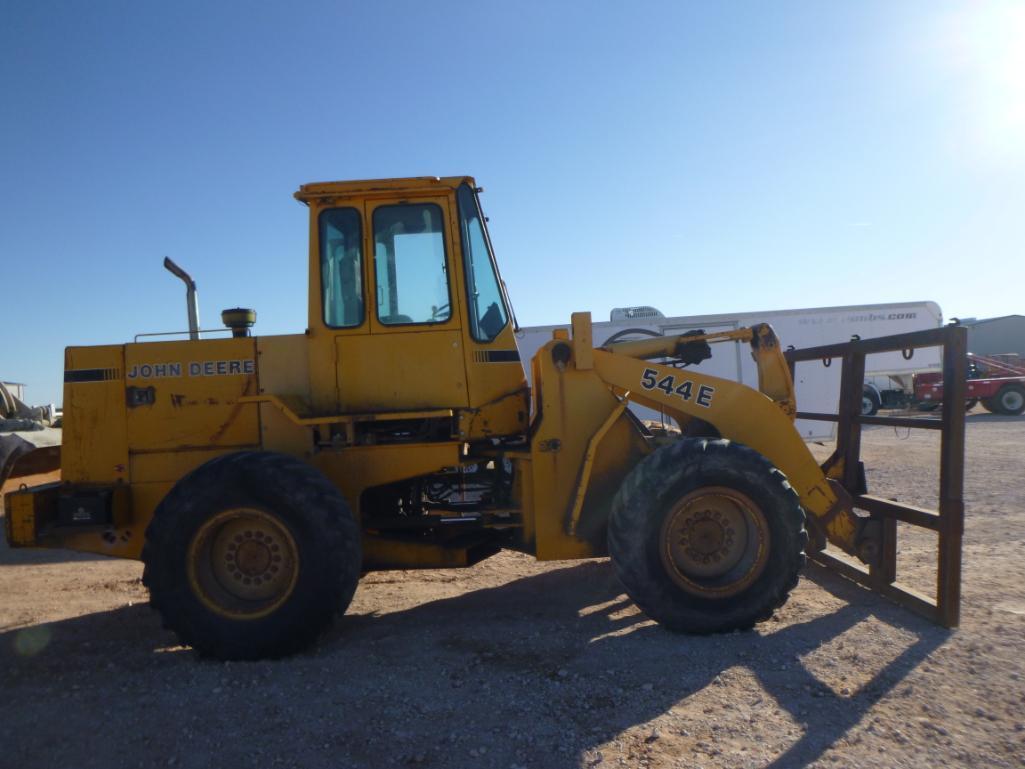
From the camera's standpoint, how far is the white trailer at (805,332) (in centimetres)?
1489

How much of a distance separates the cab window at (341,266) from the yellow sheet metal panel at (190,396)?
677 mm

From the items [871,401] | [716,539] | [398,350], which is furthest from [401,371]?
[871,401]

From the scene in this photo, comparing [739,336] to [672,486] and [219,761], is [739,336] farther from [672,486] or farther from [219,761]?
[219,761]

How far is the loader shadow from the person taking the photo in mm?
3375

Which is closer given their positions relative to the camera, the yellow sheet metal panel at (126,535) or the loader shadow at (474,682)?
the loader shadow at (474,682)

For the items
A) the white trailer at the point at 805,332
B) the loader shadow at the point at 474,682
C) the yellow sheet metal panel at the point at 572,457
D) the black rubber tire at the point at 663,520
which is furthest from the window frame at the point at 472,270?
the white trailer at the point at 805,332

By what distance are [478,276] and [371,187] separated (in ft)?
3.24

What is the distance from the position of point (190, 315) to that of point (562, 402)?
9.89 ft

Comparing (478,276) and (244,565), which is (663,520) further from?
(244,565)

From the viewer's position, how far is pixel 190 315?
557cm

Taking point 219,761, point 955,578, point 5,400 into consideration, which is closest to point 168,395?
point 219,761

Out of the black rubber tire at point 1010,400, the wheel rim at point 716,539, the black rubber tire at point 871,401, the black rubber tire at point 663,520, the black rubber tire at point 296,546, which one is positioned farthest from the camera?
the black rubber tire at point 1010,400

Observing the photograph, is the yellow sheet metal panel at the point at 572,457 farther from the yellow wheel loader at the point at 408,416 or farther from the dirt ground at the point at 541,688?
the dirt ground at the point at 541,688

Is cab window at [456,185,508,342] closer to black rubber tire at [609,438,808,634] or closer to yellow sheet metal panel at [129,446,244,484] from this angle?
black rubber tire at [609,438,808,634]
